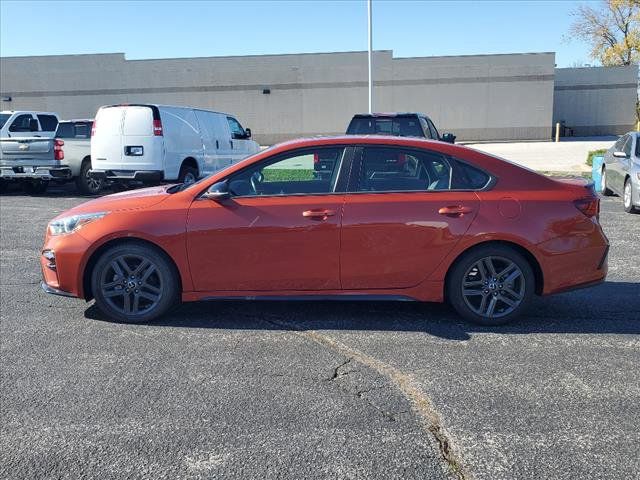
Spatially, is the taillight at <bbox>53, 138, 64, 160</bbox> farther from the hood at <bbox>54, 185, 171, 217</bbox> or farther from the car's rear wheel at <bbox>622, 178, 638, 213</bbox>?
the car's rear wheel at <bbox>622, 178, 638, 213</bbox>

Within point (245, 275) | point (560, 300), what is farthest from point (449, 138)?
point (245, 275)

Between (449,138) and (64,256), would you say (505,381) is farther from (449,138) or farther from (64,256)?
(449,138)

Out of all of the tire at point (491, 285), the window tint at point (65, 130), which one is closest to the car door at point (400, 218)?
the tire at point (491, 285)

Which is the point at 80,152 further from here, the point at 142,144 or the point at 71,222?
the point at 71,222

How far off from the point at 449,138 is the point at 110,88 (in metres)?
32.5

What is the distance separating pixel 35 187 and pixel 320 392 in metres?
14.6

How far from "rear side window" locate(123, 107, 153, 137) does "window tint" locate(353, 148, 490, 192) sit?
8.97 meters

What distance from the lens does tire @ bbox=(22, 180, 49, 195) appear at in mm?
15898

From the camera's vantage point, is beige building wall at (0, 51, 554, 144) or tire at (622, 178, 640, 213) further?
beige building wall at (0, 51, 554, 144)

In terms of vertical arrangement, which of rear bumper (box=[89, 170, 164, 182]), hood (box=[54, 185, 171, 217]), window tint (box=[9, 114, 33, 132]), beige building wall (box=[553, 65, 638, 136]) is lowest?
rear bumper (box=[89, 170, 164, 182])

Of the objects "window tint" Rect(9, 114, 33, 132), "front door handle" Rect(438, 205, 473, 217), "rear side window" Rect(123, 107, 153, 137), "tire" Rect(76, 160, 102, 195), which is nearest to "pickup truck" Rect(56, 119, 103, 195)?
"tire" Rect(76, 160, 102, 195)

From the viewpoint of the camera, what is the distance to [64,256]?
17.1 ft

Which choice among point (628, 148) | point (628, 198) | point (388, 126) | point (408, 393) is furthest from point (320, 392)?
point (628, 148)

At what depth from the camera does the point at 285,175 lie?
5387 mm
